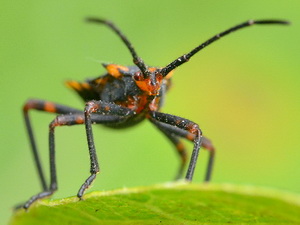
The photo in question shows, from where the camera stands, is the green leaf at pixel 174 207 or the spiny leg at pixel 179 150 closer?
the green leaf at pixel 174 207

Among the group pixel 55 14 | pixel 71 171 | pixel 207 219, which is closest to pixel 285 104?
pixel 71 171

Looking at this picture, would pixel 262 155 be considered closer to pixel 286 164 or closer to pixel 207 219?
pixel 286 164

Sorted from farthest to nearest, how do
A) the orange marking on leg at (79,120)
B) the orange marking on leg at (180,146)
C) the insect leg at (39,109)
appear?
the orange marking on leg at (180,146) < the insect leg at (39,109) < the orange marking on leg at (79,120)

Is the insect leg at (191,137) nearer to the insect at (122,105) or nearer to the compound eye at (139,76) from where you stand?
the insect at (122,105)

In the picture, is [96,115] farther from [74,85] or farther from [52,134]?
[74,85]

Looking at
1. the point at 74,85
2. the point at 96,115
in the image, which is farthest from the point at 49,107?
the point at 96,115

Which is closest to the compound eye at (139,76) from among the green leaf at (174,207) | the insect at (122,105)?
the insect at (122,105)
